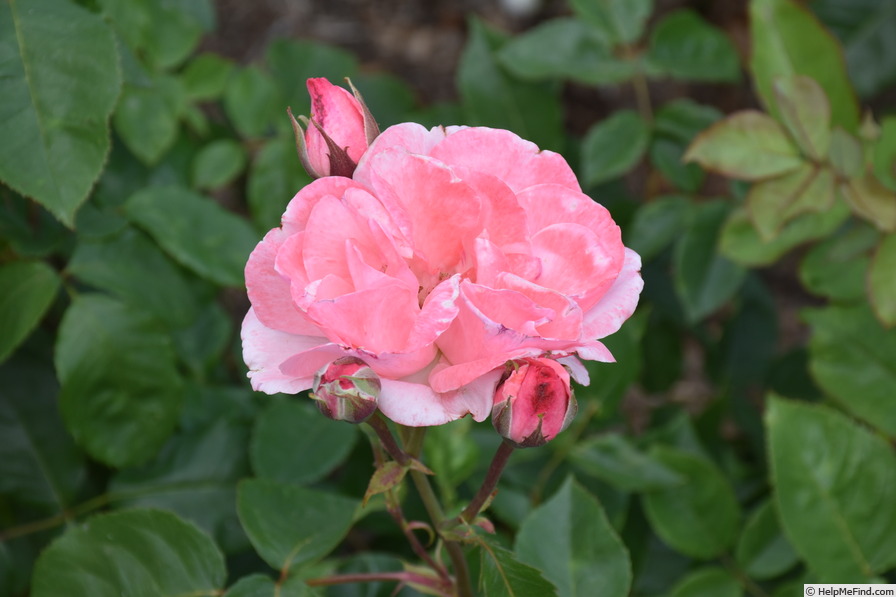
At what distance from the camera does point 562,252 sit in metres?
0.66

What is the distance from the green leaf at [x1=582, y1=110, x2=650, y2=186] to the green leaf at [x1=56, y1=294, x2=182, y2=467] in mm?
834

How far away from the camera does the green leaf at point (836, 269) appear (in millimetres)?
1316

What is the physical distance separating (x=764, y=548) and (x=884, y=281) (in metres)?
0.45

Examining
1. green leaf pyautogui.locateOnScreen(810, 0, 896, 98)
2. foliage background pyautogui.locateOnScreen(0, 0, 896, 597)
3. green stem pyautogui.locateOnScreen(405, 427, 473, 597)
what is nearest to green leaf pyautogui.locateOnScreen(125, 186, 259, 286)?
foliage background pyautogui.locateOnScreen(0, 0, 896, 597)

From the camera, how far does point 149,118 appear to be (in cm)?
141

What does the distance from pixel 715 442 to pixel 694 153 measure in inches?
27.3

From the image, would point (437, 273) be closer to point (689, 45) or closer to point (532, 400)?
point (532, 400)

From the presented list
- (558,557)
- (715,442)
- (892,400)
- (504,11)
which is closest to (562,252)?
(558,557)

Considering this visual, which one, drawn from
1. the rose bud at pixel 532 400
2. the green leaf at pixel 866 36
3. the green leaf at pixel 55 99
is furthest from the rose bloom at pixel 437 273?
the green leaf at pixel 866 36

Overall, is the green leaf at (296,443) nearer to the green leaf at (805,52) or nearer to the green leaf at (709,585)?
the green leaf at (709,585)

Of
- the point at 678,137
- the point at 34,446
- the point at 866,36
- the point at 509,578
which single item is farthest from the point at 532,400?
the point at 866,36

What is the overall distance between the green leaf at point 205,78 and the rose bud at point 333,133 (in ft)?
3.19

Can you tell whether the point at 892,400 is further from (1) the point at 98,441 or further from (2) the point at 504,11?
(2) the point at 504,11

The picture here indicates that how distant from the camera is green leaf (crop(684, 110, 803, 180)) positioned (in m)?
1.21
